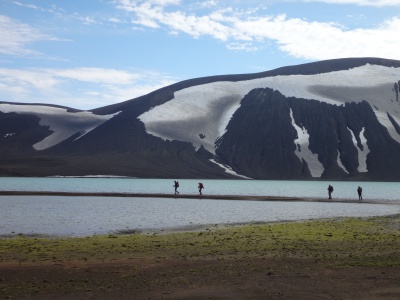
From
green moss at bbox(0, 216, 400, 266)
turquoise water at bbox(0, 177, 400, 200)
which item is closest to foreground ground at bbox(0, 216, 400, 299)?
green moss at bbox(0, 216, 400, 266)

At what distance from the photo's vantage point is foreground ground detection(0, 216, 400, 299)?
53.0 feet

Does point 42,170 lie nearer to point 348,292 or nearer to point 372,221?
point 372,221

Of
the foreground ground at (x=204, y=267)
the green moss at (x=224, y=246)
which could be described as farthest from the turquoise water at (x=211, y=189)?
the foreground ground at (x=204, y=267)

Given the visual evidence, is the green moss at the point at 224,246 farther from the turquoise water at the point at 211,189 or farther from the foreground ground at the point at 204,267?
the turquoise water at the point at 211,189

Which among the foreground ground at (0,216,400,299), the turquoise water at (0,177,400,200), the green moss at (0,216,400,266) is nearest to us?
the foreground ground at (0,216,400,299)

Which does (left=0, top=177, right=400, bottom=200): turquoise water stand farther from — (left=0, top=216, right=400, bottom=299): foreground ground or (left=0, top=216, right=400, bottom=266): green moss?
(left=0, top=216, right=400, bottom=299): foreground ground

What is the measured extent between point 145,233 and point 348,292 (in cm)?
1793

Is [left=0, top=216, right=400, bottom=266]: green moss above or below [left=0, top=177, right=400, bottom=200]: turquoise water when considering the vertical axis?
above

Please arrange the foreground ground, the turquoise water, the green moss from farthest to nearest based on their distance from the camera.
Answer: the turquoise water, the green moss, the foreground ground

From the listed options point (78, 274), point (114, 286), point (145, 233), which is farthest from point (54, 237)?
point (114, 286)

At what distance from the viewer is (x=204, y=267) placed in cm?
2000

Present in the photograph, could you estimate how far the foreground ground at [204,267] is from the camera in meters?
16.1

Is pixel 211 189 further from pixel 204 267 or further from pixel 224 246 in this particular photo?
pixel 204 267

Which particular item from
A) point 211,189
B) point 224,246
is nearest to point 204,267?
point 224,246
